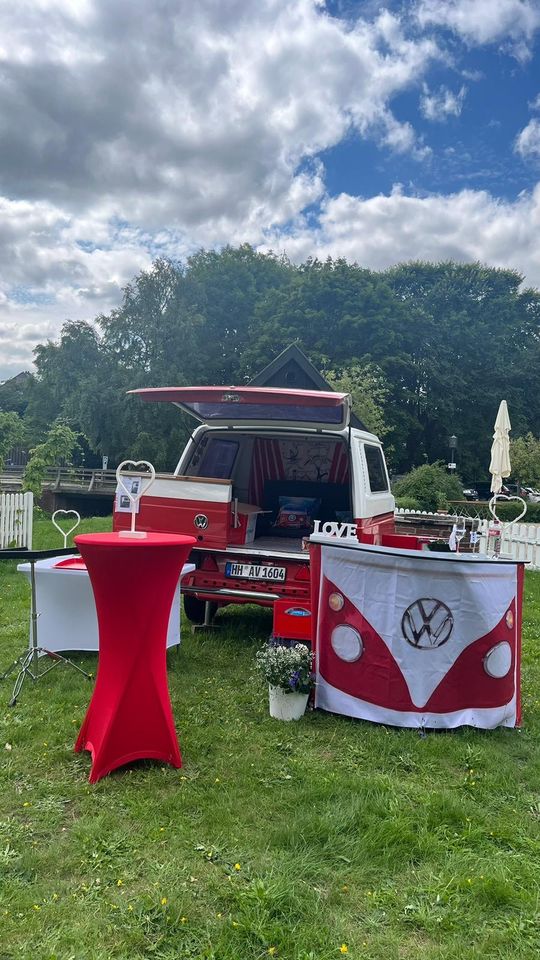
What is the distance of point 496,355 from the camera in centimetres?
3672

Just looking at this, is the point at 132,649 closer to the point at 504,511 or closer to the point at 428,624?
the point at 428,624

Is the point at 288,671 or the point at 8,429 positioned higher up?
the point at 8,429

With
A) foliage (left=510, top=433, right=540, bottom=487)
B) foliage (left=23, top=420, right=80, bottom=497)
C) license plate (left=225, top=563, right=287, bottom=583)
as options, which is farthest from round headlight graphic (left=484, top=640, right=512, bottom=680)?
foliage (left=510, top=433, right=540, bottom=487)

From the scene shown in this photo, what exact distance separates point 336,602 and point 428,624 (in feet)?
2.01

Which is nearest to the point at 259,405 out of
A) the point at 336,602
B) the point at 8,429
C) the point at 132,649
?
the point at 336,602

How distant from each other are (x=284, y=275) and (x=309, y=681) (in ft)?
123

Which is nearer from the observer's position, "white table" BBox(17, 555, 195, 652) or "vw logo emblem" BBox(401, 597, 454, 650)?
"vw logo emblem" BBox(401, 597, 454, 650)

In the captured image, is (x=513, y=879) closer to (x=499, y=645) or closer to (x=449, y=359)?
(x=499, y=645)

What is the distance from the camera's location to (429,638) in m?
3.94

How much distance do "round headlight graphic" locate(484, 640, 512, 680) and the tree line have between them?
29.0 metres

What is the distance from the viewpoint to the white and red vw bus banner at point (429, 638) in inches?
155

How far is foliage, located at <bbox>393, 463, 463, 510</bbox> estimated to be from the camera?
20.9 m

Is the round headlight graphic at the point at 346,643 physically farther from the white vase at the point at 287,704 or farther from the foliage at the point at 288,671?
the white vase at the point at 287,704

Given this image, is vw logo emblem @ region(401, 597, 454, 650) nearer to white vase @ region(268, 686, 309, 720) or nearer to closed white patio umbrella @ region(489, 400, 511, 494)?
white vase @ region(268, 686, 309, 720)
